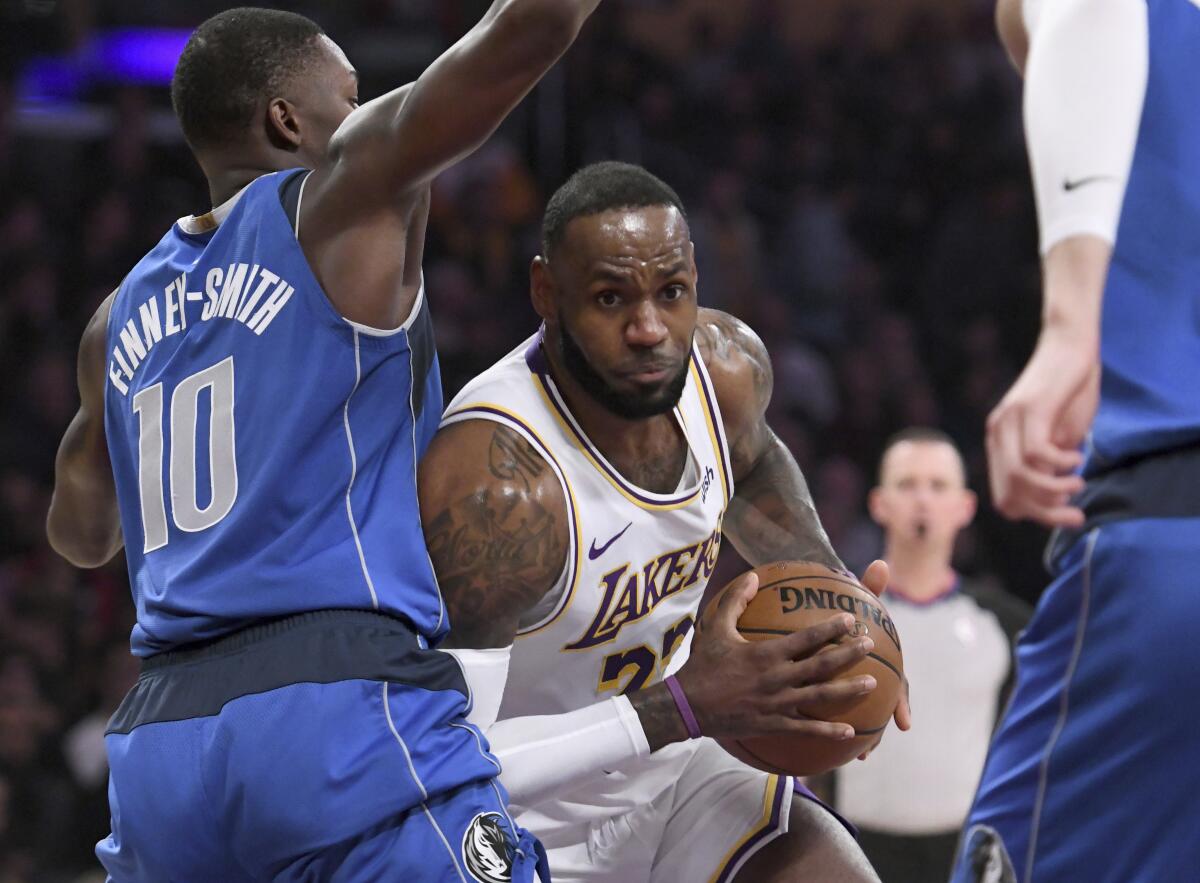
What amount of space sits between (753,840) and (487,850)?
861 mm

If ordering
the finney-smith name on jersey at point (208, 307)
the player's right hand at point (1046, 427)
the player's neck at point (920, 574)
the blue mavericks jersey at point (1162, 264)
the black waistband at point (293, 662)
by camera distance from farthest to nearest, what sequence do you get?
the player's neck at point (920, 574) < the finney-smith name on jersey at point (208, 307) < the black waistband at point (293, 662) < the blue mavericks jersey at point (1162, 264) < the player's right hand at point (1046, 427)

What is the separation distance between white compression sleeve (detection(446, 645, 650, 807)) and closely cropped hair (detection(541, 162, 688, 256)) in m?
0.83

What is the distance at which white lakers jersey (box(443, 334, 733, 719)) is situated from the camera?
116 inches

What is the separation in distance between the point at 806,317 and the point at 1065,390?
762cm

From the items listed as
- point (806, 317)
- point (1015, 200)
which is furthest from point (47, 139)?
point (1015, 200)

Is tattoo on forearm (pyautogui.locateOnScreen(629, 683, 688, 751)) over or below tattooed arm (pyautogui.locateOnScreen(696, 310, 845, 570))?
below

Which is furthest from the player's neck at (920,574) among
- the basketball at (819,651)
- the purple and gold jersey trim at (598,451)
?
the basketball at (819,651)

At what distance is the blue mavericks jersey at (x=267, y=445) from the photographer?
2.50 meters

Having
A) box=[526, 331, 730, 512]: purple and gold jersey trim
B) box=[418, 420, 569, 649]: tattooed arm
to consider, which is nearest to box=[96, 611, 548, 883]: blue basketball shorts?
box=[418, 420, 569, 649]: tattooed arm

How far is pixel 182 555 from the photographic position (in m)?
2.58

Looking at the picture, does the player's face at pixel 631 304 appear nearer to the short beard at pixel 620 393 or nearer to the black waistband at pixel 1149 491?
the short beard at pixel 620 393

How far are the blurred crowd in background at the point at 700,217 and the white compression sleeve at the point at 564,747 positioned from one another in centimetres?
446

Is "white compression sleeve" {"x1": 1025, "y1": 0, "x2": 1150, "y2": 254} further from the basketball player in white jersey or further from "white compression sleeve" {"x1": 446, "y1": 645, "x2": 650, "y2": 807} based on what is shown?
"white compression sleeve" {"x1": 446, "y1": 645, "x2": 650, "y2": 807}

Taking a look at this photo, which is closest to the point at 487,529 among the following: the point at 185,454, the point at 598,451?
the point at 598,451
